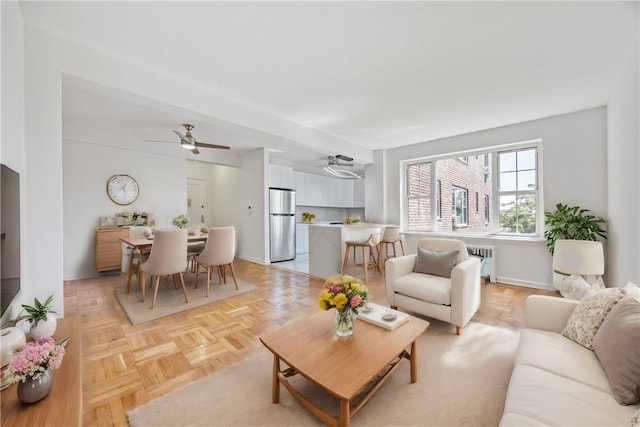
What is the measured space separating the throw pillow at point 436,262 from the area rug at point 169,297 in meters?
2.34

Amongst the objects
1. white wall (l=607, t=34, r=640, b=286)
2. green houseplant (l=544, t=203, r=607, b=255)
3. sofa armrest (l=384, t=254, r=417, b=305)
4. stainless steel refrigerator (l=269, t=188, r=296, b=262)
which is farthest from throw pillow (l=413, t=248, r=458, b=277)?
stainless steel refrigerator (l=269, t=188, r=296, b=262)

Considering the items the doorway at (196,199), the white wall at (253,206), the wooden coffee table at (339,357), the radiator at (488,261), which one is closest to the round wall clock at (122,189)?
the doorway at (196,199)

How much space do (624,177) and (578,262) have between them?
3.44 feet

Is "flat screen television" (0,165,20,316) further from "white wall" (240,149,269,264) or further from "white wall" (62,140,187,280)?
"white wall" (240,149,269,264)

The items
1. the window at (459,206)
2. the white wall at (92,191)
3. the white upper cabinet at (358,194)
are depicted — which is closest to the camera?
the white wall at (92,191)

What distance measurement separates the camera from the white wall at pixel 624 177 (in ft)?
7.18

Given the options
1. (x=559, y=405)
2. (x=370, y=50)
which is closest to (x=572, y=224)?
(x=559, y=405)

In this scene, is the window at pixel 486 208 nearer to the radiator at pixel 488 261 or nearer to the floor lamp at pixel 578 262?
the radiator at pixel 488 261

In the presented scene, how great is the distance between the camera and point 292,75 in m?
2.62

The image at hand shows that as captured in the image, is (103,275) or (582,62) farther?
(103,275)

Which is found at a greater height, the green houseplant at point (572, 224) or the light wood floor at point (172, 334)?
the green houseplant at point (572, 224)

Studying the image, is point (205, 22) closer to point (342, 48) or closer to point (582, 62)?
point (342, 48)

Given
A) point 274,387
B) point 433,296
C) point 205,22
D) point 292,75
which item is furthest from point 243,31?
point 433,296

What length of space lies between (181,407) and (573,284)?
3.51m
